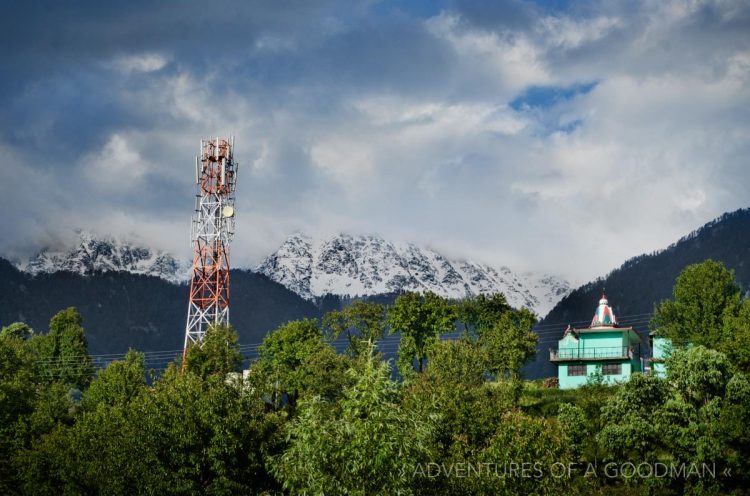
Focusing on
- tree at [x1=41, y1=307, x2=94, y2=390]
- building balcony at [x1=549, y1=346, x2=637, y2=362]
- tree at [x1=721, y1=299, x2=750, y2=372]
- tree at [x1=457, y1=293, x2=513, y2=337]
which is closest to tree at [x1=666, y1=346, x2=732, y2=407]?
tree at [x1=721, y1=299, x2=750, y2=372]

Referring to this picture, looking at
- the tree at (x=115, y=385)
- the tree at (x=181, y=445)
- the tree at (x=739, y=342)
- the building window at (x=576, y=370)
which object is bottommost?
the tree at (x=181, y=445)

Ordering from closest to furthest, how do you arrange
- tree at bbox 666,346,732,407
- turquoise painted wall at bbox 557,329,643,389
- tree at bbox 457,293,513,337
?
tree at bbox 666,346,732,407 → turquoise painted wall at bbox 557,329,643,389 → tree at bbox 457,293,513,337

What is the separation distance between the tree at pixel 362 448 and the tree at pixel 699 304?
182 feet

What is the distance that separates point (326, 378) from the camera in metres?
88.8

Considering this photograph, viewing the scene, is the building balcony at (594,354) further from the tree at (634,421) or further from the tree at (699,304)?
the tree at (634,421)

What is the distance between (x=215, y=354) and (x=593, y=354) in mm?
41786

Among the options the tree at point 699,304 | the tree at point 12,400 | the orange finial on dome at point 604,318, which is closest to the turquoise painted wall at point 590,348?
the orange finial on dome at point 604,318

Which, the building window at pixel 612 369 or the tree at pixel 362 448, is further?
the building window at pixel 612 369

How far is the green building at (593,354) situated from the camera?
104938 millimetres

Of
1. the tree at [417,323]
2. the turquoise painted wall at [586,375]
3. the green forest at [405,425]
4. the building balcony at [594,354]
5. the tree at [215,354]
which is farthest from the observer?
the tree at [417,323]

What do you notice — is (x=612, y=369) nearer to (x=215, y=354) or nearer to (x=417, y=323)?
(x=417, y=323)

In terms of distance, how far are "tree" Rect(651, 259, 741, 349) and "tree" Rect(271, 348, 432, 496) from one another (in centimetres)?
5550

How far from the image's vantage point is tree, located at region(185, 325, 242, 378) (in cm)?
Answer: 9625

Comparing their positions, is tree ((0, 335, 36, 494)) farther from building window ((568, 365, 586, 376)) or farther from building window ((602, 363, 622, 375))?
building window ((602, 363, 622, 375))
